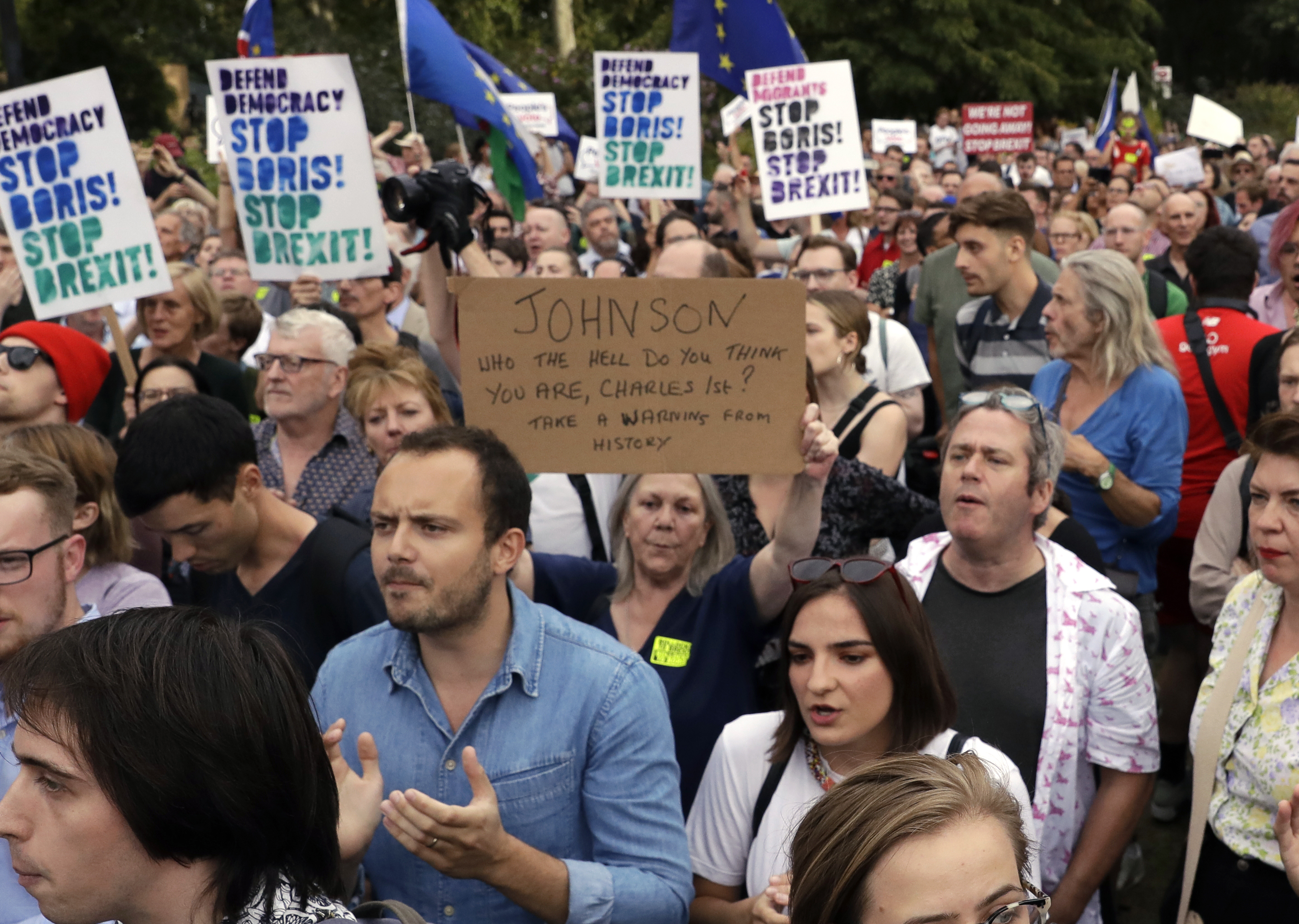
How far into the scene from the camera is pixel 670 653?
11.8ft

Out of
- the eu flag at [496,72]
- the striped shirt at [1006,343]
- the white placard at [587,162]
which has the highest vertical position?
the eu flag at [496,72]

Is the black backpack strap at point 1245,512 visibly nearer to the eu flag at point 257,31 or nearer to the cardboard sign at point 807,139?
the cardboard sign at point 807,139

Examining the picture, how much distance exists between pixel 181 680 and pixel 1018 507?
7.96 feet

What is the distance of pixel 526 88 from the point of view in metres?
12.1

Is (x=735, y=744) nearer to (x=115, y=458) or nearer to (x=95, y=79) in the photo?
(x=115, y=458)

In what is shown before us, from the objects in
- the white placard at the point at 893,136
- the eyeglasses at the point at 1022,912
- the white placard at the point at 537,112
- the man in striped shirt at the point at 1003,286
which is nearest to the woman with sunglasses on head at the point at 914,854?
the eyeglasses at the point at 1022,912

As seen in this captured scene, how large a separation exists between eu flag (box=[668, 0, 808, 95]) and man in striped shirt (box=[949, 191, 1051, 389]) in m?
3.37

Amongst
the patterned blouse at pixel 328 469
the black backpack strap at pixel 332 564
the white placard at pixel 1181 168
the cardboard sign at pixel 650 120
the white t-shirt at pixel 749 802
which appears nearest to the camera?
the white t-shirt at pixel 749 802

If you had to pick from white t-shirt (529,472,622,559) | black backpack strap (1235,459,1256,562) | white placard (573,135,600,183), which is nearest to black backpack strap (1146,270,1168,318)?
black backpack strap (1235,459,1256,562)

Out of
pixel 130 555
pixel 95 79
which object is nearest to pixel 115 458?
pixel 130 555

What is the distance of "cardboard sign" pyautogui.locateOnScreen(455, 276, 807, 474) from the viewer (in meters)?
3.31

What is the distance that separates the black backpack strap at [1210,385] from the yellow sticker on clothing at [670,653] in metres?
2.97

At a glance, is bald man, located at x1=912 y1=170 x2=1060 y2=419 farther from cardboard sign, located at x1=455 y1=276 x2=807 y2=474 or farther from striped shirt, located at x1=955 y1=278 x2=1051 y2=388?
cardboard sign, located at x1=455 y1=276 x2=807 y2=474

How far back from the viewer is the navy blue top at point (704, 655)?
11.5 ft
